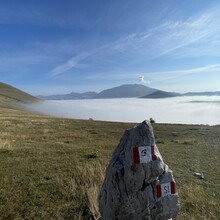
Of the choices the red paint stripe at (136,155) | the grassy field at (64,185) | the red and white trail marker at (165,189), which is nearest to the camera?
the red paint stripe at (136,155)

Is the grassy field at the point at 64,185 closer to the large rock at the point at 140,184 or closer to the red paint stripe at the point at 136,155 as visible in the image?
the large rock at the point at 140,184

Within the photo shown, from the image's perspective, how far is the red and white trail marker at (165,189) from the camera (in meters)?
5.27

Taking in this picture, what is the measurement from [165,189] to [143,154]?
905mm

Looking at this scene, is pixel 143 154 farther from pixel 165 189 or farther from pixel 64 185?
pixel 64 185

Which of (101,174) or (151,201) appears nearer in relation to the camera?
(151,201)

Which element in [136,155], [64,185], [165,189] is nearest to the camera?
[136,155]

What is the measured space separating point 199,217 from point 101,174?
363 cm

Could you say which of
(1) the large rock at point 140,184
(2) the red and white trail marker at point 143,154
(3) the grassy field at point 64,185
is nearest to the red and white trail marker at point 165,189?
(1) the large rock at point 140,184

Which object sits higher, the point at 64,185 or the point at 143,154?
the point at 143,154

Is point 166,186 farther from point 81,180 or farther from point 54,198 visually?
point 81,180

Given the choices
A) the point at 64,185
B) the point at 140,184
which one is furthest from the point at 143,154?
the point at 64,185

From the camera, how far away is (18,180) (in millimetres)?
9422

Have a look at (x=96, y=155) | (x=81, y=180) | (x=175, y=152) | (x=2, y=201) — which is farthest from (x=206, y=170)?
(x=2, y=201)

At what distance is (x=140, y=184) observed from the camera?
5.22m
